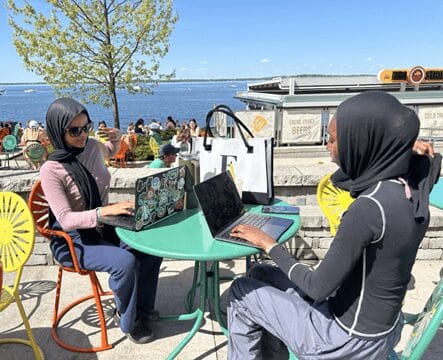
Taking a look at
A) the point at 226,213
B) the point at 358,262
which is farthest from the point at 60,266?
the point at 358,262

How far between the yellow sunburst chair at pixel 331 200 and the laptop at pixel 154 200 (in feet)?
3.56

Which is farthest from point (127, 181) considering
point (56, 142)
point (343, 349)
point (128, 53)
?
point (128, 53)

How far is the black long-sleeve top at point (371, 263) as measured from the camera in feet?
3.89

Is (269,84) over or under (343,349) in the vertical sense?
over

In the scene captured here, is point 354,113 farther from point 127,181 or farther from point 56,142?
point 127,181

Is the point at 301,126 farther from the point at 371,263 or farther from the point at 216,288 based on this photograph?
the point at 371,263

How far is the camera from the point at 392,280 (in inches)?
49.8

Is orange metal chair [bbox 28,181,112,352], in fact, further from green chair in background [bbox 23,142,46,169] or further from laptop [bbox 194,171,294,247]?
green chair in background [bbox 23,142,46,169]

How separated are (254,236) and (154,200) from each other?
0.62 meters

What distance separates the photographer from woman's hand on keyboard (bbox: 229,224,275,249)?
1596 millimetres

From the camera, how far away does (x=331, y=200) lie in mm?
2693

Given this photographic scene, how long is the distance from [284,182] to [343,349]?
2.10 m

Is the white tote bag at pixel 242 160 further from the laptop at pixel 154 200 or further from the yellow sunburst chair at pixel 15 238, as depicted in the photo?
the yellow sunburst chair at pixel 15 238

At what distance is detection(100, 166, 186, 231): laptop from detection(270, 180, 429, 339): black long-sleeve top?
886mm
